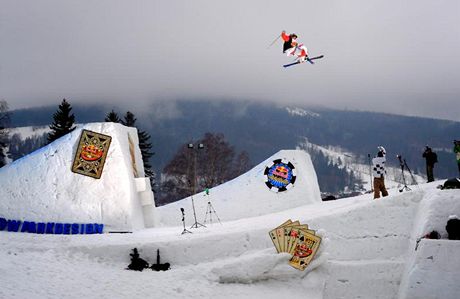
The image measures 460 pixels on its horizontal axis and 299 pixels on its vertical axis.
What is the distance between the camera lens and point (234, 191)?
1994 cm

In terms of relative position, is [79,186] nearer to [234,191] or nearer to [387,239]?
[234,191]

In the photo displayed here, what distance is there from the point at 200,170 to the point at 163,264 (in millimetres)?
23655

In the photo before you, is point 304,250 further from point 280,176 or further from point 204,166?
point 204,166

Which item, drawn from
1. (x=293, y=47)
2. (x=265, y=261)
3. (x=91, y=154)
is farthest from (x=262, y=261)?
(x=91, y=154)

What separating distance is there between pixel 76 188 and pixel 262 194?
969cm

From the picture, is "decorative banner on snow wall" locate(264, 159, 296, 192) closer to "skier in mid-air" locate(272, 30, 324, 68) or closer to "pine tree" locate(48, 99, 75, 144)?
"skier in mid-air" locate(272, 30, 324, 68)

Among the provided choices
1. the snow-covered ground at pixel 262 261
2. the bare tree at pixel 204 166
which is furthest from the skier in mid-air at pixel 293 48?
the bare tree at pixel 204 166

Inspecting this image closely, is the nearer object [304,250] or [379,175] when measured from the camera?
[304,250]

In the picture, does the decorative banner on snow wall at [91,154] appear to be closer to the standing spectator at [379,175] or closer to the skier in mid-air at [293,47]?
the skier in mid-air at [293,47]

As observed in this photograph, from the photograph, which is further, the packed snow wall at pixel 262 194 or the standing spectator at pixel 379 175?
the packed snow wall at pixel 262 194

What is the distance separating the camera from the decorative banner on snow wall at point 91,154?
15961 millimetres

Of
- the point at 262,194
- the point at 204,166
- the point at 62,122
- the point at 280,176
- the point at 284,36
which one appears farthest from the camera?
the point at 204,166

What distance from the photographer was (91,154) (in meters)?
16.3

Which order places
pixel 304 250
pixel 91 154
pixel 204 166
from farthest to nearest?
pixel 204 166, pixel 91 154, pixel 304 250
